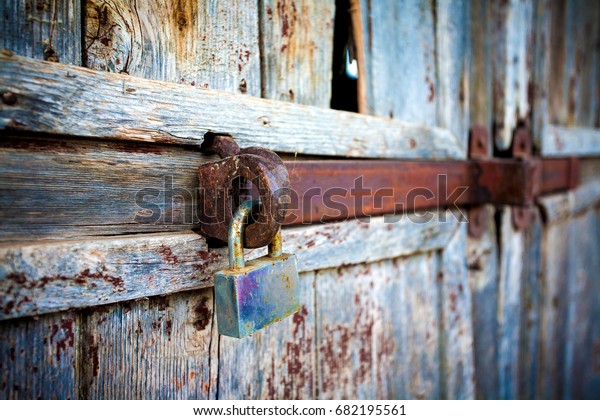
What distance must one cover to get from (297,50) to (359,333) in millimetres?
609

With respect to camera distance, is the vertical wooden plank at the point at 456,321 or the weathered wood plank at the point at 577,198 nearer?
the vertical wooden plank at the point at 456,321

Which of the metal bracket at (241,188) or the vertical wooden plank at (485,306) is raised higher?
the metal bracket at (241,188)

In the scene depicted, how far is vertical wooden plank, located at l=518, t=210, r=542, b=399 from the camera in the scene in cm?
143

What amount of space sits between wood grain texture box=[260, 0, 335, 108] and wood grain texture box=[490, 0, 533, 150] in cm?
61

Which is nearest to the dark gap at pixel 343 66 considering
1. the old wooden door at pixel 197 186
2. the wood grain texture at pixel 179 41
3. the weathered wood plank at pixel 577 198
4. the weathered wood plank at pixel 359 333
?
the old wooden door at pixel 197 186

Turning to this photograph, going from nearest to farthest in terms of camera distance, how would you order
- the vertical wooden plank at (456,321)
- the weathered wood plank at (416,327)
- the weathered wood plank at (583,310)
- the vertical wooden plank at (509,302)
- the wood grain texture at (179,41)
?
the wood grain texture at (179,41) < the weathered wood plank at (416,327) < the vertical wooden plank at (456,321) < the vertical wooden plank at (509,302) < the weathered wood plank at (583,310)

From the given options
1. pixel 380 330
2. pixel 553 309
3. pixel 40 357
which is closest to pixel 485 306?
pixel 380 330

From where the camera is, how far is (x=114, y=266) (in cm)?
56

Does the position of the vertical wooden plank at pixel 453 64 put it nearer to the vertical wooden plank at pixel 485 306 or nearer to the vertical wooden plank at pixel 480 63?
the vertical wooden plank at pixel 480 63

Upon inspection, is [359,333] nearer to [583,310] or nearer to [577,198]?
[577,198]

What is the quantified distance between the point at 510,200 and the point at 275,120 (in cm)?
72

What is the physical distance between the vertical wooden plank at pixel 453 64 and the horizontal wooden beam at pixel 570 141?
1.31ft

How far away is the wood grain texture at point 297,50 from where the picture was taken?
76 cm

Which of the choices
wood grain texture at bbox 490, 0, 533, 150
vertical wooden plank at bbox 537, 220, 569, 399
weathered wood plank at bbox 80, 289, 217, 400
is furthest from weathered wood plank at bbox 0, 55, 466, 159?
vertical wooden plank at bbox 537, 220, 569, 399
